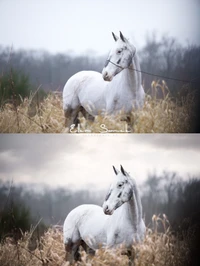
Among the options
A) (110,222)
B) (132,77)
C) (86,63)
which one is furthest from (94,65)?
(110,222)

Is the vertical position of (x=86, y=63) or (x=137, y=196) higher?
(x=86, y=63)

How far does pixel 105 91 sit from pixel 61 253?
0.81 metres

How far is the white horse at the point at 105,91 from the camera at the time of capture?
266 cm

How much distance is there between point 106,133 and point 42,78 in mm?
406

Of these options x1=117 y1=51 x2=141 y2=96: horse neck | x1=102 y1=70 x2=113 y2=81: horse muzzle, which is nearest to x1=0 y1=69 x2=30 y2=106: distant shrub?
x1=102 y1=70 x2=113 y2=81: horse muzzle

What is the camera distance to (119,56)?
2646mm

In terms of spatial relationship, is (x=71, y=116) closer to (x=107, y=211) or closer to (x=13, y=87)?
(x=13, y=87)

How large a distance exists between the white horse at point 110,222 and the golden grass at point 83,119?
0.23m

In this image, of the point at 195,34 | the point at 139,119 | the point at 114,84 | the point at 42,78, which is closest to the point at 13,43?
the point at 42,78

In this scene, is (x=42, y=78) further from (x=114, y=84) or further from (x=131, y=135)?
(x=131, y=135)

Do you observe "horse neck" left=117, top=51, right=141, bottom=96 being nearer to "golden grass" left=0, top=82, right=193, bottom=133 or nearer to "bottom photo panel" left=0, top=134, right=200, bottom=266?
"golden grass" left=0, top=82, right=193, bottom=133

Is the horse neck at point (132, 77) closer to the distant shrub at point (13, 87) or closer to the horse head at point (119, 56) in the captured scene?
the horse head at point (119, 56)

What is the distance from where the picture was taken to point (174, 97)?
2711mm

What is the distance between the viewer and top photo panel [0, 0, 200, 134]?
265 cm
